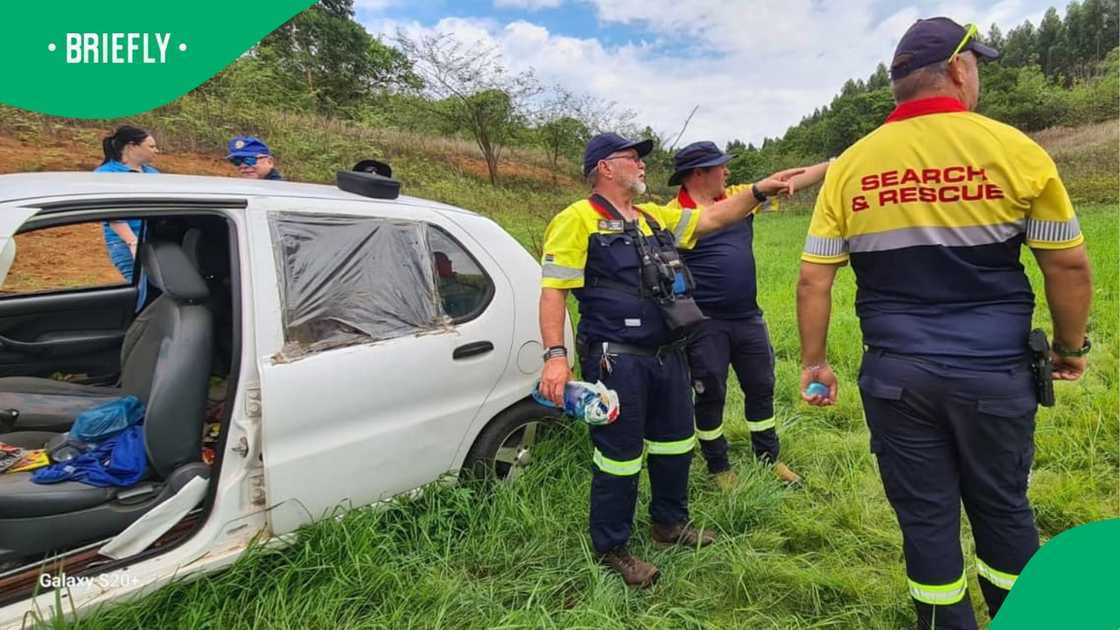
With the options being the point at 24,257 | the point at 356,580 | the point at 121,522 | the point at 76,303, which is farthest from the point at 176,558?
the point at 24,257

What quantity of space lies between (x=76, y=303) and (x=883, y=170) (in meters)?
3.68

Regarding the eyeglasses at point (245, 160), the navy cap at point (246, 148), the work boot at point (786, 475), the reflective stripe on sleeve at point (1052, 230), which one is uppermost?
the navy cap at point (246, 148)

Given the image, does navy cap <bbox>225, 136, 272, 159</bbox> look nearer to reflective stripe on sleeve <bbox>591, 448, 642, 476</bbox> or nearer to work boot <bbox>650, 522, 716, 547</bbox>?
reflective stripe on sleeve <bbox>591, 448, 642, 476</bbox>

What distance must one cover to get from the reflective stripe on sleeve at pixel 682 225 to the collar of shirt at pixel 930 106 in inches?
38.0

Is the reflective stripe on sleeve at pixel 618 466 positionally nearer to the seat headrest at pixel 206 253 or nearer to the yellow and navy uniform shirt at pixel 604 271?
Answer: the yellow and navy uniform shirt at pixel 604 271

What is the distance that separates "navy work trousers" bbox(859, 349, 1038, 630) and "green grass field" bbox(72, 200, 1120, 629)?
1.41 ft

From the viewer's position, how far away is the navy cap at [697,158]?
2832mm

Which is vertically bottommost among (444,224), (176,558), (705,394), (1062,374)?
Answer: (176,558)

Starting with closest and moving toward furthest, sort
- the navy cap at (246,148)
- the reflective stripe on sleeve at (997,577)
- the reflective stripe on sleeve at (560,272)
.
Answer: the reflective stripe on sleeve at (997,577), the reflective stripe on sleeve at (560,272), the navy cap at (246,148)

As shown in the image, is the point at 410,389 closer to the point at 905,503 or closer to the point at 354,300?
the point at 354,300

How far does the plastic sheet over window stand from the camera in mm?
1979

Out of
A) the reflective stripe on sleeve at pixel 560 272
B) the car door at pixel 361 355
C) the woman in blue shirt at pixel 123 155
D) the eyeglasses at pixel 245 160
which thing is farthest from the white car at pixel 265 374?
the eyeglasses at pixel 245 160

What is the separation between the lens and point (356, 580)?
197 cm

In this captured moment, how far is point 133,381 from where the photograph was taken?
2.31 meters
